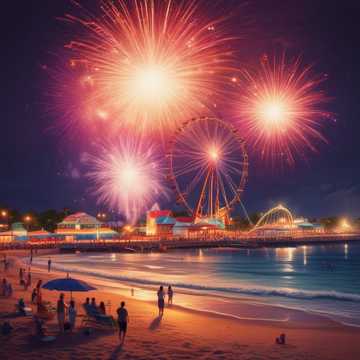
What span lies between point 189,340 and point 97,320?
133 inches

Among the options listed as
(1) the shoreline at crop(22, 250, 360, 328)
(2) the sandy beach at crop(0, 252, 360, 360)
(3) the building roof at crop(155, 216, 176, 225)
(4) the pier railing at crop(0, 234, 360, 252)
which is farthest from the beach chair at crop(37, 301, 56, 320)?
(3) the building roof at crop(155, 216, 176, 225)

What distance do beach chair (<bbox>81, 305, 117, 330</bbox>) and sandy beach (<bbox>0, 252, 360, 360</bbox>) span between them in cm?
25

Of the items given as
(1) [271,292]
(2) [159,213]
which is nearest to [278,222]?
(2) [159,213]

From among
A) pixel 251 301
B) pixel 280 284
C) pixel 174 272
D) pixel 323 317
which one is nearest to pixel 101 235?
pixel 174 272

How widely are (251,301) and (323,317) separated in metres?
6.54

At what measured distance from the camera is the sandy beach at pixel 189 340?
48.0 ft

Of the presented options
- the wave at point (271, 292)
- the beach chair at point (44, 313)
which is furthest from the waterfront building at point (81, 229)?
the beach chair at point (44, 313)

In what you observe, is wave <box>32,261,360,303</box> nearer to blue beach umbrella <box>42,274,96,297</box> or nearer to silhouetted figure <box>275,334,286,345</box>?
silhouetted figure <box>275,334,286,345</box>

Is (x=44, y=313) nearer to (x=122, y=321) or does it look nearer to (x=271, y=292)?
(x=122, y=321)

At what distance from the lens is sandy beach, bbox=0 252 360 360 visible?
14.6 metres

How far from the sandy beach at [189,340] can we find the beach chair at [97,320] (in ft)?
0.83

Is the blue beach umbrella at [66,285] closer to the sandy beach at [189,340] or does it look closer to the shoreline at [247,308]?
the sandy beach at [189,340]

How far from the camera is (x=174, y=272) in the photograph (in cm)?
5128

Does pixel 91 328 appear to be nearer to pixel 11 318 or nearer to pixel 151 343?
pixel 151 343
